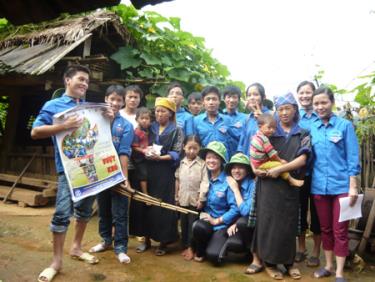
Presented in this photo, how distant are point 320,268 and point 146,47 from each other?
501 cm

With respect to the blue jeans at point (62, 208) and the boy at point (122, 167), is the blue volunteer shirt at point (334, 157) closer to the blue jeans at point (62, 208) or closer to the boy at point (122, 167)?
the boy at point (122, 167)

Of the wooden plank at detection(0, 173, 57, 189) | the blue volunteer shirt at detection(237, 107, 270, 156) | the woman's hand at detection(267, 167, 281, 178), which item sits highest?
the blue volunteer shirt at detection(237, 107, 270, 156)

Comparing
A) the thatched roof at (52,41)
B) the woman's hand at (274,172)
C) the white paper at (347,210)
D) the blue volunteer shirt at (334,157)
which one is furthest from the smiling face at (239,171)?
the thatched roof at (52,41)

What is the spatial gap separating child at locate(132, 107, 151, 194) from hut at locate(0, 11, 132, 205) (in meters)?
2.08

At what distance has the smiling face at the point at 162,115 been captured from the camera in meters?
4.29

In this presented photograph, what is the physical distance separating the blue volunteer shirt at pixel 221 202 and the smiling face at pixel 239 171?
0.14m

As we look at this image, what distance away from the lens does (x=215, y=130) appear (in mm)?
4617

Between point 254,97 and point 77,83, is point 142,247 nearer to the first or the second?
point 77,83

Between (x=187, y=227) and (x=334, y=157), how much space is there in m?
1.88

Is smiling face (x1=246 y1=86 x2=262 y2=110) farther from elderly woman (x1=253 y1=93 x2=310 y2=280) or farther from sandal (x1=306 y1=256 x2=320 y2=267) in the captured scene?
sandal (x1=306 y1=256 x2=320 y2=267)

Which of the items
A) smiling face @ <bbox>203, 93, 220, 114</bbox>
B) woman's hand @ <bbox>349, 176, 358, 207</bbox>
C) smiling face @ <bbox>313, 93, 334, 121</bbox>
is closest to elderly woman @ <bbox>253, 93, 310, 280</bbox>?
smiling face @ <bbox>313, 93, 334, 121</bbox>

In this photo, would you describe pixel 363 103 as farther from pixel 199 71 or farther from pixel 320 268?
pixel 199 71

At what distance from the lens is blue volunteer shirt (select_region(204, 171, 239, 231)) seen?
4031 mm

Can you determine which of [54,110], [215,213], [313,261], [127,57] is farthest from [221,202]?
[127,57]
